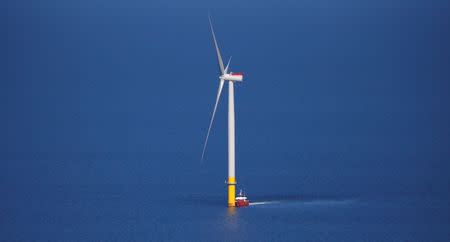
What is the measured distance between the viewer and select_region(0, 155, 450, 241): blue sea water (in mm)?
78062

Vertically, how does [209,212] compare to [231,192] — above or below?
below

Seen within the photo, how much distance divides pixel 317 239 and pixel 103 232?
1772cm

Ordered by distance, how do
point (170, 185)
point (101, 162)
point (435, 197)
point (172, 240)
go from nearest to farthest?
1. point (172, 240)
2. point (435, 197)
3. point (170, 185)
4. point (101, 162)

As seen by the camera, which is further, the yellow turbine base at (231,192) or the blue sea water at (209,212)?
the yellow turbine base at (231,192)

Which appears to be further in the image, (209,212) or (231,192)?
(209,212)

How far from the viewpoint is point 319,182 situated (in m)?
128

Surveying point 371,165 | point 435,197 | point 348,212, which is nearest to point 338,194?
point 435,197

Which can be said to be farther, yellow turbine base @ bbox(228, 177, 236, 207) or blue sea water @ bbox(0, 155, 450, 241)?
yellow turbine base @ bbox(228, 177, 236, 207)

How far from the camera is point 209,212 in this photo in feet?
296

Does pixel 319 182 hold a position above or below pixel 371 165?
A: below

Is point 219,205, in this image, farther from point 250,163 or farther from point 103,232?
point 250,163

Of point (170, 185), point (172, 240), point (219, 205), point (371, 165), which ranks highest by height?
point (371, 165)

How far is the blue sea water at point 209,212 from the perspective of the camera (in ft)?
256

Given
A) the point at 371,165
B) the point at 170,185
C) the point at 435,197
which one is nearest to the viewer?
the point at 435,197
